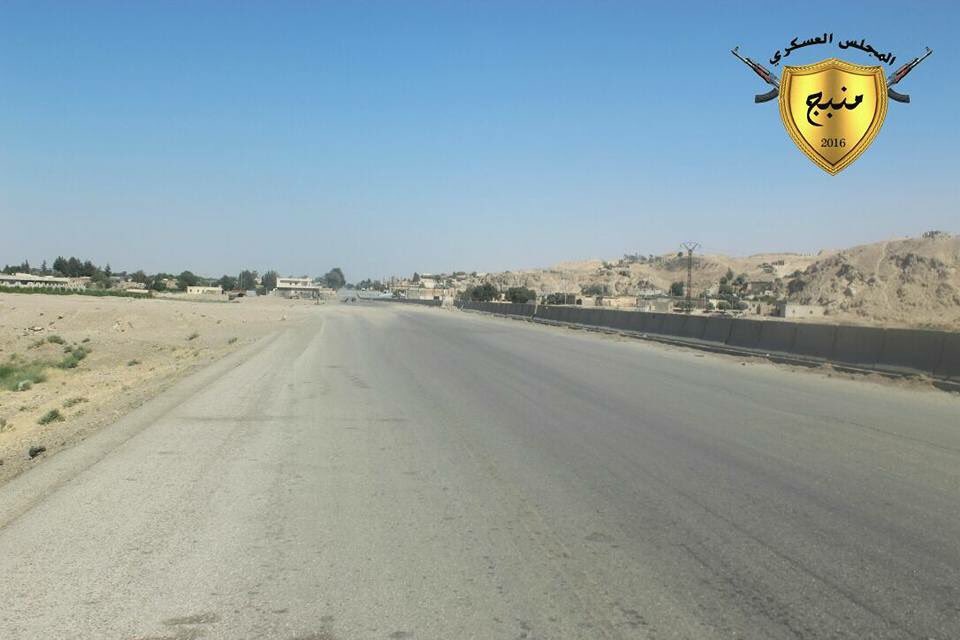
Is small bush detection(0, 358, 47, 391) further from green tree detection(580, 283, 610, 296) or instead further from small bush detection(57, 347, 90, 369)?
green tree detection(580, 283, 610, 296)

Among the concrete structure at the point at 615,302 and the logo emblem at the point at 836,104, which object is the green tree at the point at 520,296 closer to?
the concrete structure at the point at 615,302

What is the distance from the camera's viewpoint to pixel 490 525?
21.4ft

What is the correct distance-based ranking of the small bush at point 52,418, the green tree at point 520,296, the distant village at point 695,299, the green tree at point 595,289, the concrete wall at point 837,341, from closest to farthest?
the small bush at point 52,418 < the concrete wall at point 837,341 < the distant village at point 695,299 < the green tree at point 520,296 < the green tree at point 595,289

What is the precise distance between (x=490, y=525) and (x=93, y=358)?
32.4 meters

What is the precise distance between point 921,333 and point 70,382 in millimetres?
24596

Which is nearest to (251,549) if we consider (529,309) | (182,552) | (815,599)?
(182,552)

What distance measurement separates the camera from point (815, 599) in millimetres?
4879

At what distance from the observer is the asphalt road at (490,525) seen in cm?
467

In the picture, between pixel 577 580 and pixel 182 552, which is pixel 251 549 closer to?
pixel 182 552

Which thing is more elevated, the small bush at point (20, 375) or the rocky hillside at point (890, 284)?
the rocky hillside at point (890, 284)

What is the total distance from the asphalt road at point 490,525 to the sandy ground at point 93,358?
1414mm

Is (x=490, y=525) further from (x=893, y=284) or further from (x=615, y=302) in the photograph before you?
(x=615, y=302)

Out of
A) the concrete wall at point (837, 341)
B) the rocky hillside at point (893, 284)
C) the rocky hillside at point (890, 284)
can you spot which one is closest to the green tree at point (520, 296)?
the rocky hillside at point (890, 284)

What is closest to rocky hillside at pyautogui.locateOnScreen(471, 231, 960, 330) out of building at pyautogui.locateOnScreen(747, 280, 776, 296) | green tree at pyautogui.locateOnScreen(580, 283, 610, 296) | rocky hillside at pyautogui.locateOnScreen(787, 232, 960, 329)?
rocky hillside at pyautogui.locateOnScreen(787, 232, 960, 329)
